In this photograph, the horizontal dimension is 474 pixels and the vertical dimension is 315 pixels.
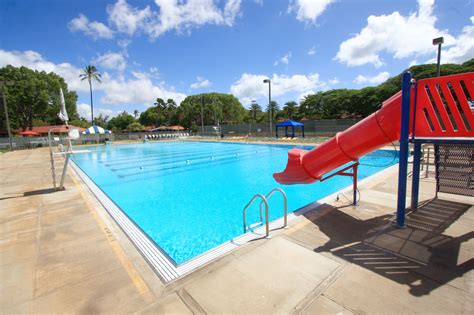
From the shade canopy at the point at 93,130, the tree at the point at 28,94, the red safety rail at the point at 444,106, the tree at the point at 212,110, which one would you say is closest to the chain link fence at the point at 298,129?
the tree at the point at 212,110

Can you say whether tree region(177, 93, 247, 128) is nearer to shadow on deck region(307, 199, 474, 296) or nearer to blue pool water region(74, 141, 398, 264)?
blue pool water region(74, 141, 398, 264)

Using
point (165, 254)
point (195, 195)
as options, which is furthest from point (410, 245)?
point (195, 195)

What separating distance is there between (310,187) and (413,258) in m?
6.21

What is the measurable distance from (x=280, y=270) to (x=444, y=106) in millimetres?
3355

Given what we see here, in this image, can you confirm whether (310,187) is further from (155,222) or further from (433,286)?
(433,286)

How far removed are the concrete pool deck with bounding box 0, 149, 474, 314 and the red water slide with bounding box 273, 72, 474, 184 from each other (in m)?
1.30

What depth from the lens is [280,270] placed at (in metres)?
2.95

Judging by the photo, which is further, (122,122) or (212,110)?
(122,122)

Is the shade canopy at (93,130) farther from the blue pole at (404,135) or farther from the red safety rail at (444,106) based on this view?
the red safety rail at (444,106)

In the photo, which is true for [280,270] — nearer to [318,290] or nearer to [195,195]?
[318,290]

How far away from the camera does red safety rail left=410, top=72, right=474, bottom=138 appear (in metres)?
3.32

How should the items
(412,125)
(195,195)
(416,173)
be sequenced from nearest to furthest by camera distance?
(412,125) < (416,173) < (195,195)

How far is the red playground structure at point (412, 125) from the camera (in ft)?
11.1

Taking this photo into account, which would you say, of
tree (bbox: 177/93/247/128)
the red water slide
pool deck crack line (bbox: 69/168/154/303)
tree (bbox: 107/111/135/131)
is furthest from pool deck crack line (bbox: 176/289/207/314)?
tree (bbox: 107/111/135/131)
